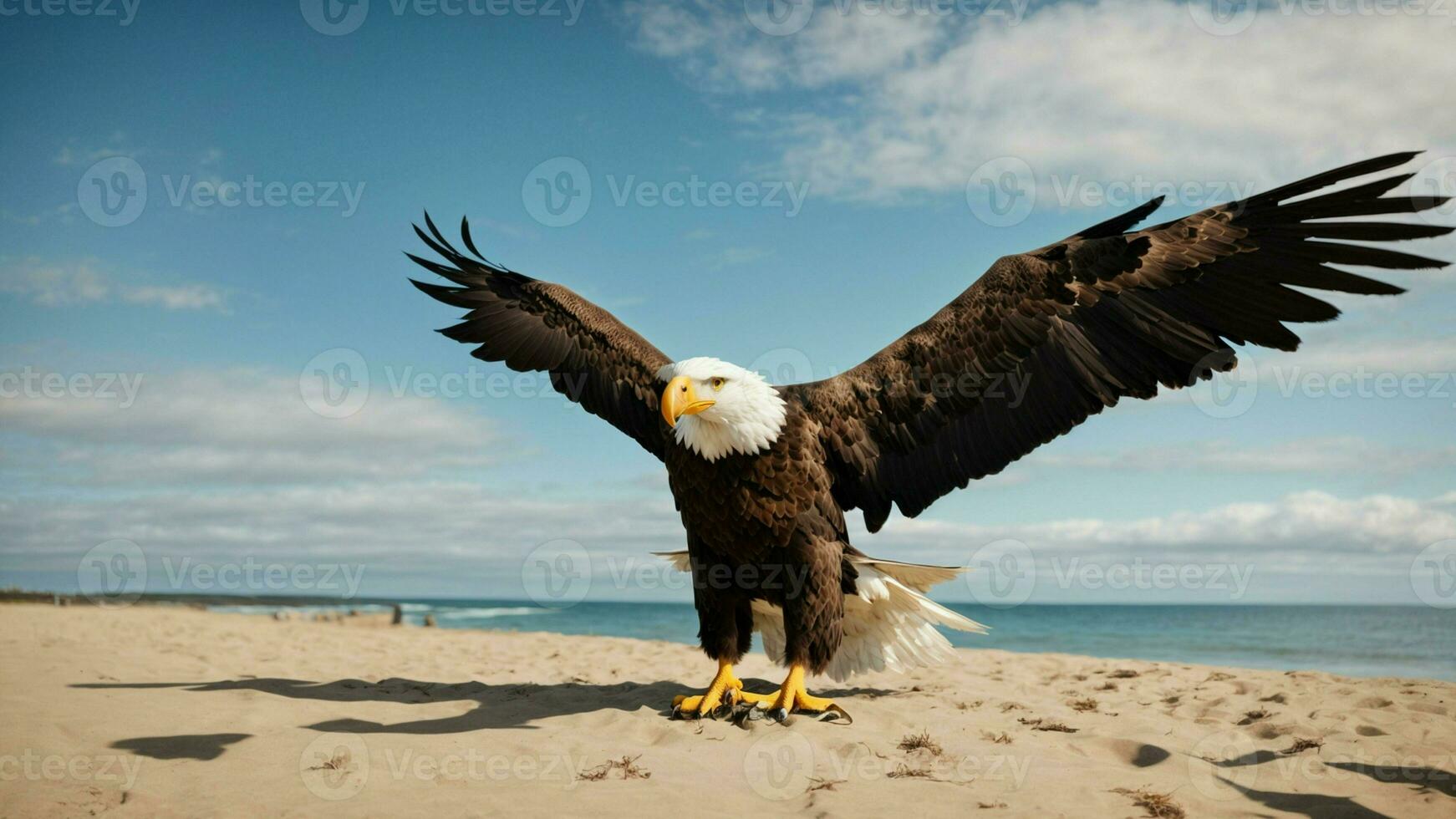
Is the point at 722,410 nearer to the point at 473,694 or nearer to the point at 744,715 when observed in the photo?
the point at 744,715

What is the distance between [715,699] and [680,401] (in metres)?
1.78

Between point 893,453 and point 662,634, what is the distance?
24347mm

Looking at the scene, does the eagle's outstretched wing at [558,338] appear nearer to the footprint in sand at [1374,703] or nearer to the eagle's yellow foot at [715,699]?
the eagle's yellow foot at [715,699]

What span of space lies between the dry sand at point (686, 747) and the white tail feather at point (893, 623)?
0.29 m

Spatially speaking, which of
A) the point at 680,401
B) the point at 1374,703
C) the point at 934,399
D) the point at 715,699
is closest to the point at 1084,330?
the point at 934,399

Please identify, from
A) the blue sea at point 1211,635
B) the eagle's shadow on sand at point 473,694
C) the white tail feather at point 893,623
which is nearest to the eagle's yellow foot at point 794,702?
the white tail feather at point 893,623

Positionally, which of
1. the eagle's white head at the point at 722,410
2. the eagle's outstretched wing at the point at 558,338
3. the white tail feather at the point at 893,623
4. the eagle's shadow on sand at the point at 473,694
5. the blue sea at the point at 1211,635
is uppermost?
the eagle's outstretched wing at the point at 558,338

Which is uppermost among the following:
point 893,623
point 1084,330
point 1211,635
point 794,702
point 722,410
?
point 1084,330

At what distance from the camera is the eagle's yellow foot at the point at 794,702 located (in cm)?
466

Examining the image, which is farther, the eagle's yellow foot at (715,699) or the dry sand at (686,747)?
the eagle's yellow foot at (715,699)

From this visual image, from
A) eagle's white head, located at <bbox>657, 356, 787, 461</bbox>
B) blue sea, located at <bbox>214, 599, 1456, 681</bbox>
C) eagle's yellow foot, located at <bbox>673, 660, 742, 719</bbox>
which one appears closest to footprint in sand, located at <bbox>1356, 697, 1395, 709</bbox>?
eagle's yellow foot, located at <bbox>673, 660, 742, 719</bbox>

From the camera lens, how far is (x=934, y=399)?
493 centimetres

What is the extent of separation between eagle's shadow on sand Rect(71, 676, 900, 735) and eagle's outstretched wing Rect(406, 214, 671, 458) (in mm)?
1702

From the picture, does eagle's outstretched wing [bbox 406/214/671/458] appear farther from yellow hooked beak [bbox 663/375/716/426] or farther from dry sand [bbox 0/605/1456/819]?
dry sand [bbox 0/605/1456/819]
